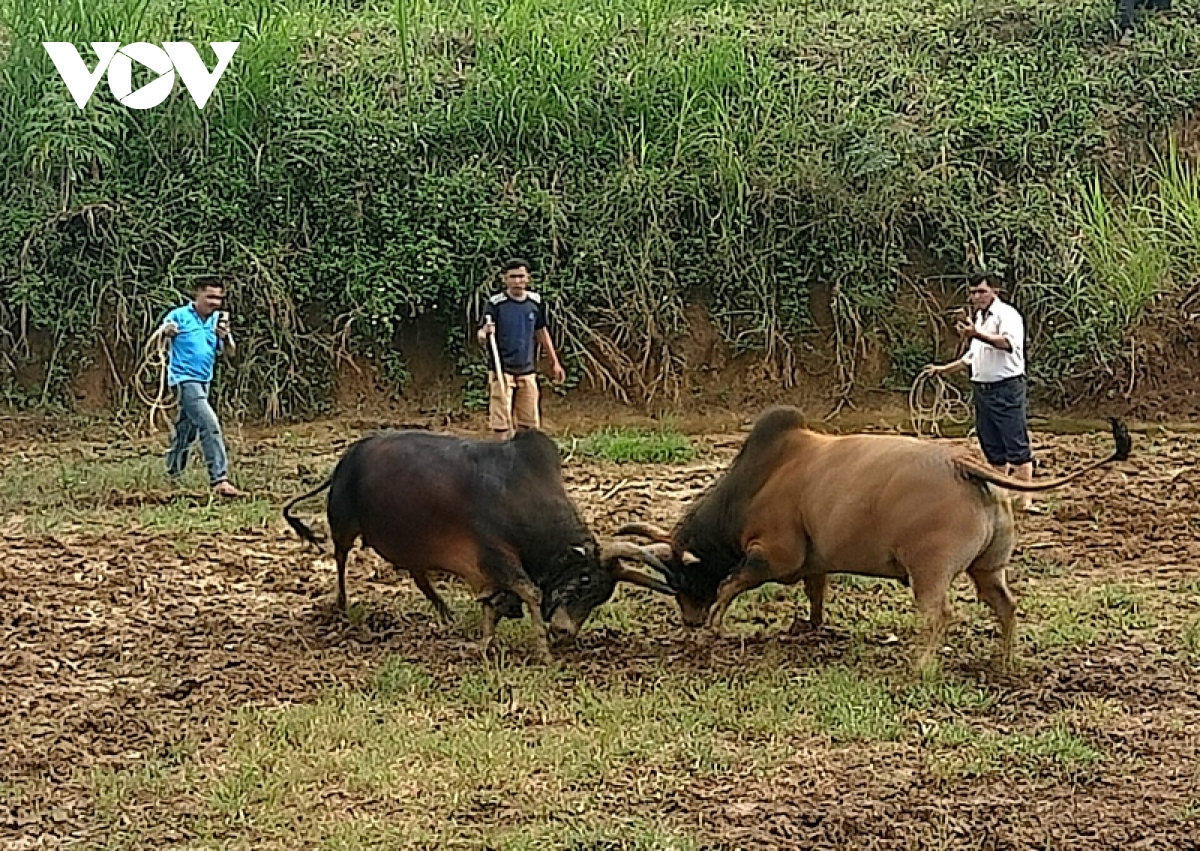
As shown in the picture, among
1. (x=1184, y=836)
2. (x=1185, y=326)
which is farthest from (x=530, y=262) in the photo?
(x=1184, y=836)

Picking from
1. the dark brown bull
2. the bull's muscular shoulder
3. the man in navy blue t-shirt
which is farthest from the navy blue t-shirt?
the bull's muscular shoulder

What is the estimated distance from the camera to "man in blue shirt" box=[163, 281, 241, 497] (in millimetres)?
11141

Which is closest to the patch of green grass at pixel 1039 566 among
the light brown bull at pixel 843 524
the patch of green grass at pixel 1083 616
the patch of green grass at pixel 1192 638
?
the patch of green grass at pixel 1083 616

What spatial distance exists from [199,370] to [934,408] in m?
5.89

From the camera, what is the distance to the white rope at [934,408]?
1370cm

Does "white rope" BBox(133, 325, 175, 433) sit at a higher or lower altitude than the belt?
lower

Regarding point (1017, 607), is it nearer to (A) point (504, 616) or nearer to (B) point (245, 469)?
(A) point (504, 616)

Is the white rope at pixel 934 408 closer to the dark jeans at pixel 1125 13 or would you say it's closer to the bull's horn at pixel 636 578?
the dark jeans at pixel 1125 13

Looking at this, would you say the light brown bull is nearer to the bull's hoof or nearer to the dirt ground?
the bull's hoof

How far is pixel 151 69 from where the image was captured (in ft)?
50.5

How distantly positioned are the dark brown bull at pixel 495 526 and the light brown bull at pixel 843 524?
1.28 ft

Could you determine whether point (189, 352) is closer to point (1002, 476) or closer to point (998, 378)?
point (998, 378)

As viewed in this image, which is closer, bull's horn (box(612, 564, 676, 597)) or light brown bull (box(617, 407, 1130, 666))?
light brown bull (box(617, 407, 1130, 666))

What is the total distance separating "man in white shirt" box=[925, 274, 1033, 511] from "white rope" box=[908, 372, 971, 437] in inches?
110
